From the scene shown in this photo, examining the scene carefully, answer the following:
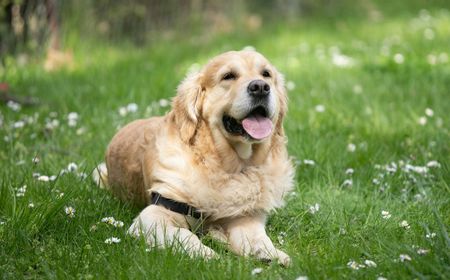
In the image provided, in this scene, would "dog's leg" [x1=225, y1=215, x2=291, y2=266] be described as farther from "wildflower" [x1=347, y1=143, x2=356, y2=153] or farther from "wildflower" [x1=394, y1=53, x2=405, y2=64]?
"wildflower" [x1=394, y1=53, x2=405, y2=64]

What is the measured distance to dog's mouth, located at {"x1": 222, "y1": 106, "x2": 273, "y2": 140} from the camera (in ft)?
12.2

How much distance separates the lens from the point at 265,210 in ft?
12.4

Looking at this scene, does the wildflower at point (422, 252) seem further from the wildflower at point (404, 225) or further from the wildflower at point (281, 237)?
the wildflower at point (281, 237)

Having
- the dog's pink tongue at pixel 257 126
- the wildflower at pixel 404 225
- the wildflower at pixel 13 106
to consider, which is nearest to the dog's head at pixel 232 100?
the dog's pink tongue at pixel 257 126

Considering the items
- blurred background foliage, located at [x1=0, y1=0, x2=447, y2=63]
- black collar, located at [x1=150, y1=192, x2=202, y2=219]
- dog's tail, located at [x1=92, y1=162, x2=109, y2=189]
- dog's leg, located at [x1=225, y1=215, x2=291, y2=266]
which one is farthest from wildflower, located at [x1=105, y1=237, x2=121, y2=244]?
blurred background foliage, located at [x1=0, y1=0, x2=447, y2=63]

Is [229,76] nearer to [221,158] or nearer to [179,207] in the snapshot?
[221,158]

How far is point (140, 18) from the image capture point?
30.1 feet

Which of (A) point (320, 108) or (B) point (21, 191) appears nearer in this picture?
(B) point (21, 191)

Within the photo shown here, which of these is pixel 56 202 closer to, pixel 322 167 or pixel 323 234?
pixel 323 234

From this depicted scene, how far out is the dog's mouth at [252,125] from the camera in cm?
371

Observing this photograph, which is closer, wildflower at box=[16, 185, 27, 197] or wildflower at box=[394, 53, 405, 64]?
wildflower at box=[16, 185, 27, 197]

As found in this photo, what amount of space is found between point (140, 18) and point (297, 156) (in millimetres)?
4948

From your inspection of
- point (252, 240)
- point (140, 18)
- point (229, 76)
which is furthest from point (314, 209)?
point (140, 18)

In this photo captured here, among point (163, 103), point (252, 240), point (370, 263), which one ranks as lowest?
point (163, 103)
